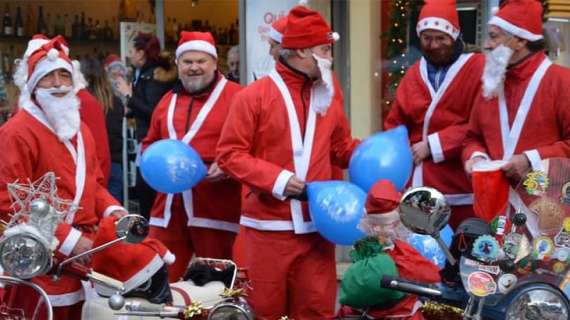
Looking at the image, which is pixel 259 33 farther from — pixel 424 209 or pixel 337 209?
pixel 424 209

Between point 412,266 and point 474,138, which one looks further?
point 474,138

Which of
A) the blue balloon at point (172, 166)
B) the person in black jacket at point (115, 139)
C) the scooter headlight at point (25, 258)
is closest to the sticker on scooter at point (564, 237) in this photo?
the scooter headlight at point (25, 258)

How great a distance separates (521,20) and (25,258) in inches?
115

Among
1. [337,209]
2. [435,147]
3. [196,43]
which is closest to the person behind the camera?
[337,209]

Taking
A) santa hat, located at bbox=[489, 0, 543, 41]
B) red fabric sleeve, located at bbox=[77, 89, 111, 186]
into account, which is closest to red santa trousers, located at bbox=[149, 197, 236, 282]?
red fabric sleeve, located at bbox=[77, 89, 111, 186]

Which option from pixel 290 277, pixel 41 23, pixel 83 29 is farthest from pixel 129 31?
pixel 290 277

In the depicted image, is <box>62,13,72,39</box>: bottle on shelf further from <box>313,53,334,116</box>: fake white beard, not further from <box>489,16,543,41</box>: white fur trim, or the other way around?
<box>489,16,543,41</box>: white fur trim

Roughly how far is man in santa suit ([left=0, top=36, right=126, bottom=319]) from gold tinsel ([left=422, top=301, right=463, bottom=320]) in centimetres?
155

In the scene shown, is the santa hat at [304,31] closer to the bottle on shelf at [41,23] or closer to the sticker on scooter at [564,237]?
the sticker on scooter at [564,237]

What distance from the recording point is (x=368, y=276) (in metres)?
3.84

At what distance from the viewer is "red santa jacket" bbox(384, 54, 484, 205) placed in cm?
579

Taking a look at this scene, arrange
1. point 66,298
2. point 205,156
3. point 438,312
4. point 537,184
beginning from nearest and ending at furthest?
point 537,184, point 438,312, point 66,298, point 205,156

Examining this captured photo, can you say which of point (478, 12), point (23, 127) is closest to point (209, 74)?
point (23, 127)

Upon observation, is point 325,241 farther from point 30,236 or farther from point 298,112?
point 30,236
